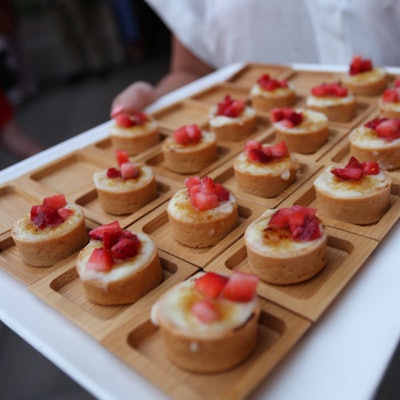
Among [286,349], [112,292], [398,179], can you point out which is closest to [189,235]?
[112,292]

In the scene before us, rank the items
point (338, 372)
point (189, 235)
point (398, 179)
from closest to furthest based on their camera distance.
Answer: point (338, 372) < point (189, 235) < point (398, 179)

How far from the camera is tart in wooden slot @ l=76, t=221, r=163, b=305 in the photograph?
1.59 meters

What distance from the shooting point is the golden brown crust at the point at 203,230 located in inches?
72.1

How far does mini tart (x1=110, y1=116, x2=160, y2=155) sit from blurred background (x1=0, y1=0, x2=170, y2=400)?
4.01 m

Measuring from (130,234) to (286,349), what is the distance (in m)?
0.72

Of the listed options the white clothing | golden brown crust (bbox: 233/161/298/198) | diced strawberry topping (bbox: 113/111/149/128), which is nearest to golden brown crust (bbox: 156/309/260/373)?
golden brown crust (bbox: 233/161/298/198)

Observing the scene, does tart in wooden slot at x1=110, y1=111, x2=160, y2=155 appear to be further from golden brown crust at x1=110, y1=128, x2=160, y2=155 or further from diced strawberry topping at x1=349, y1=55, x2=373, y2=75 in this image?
diced strawberry topping at x1=349, y1=55, x2=373, y2=75

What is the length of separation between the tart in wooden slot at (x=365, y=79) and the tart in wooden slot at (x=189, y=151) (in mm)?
1051

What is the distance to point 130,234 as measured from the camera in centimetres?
173

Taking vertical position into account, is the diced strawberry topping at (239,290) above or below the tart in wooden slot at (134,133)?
above

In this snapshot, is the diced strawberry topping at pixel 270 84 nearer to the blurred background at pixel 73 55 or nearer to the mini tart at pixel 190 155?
the mini tart at pixel 190 155

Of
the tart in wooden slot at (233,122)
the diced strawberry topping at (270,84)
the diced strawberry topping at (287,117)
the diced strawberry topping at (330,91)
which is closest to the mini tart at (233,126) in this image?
the tart in wooden slot at (233,122)

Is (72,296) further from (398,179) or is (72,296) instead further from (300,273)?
(398,179)

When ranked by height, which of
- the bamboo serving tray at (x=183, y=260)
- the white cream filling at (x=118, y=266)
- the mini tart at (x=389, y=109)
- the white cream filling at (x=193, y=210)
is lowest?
the bamboo serving tray at (x=183, y=260)
